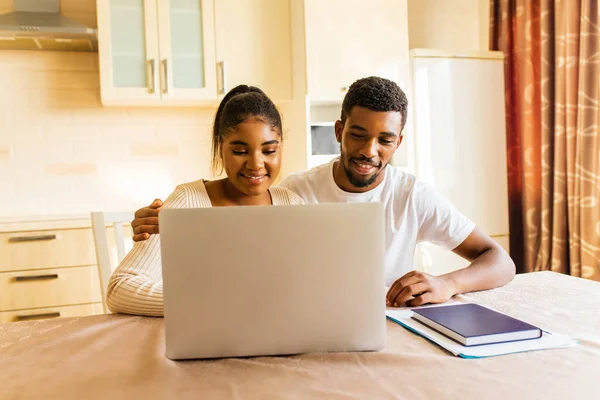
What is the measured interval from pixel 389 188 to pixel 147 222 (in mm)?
772

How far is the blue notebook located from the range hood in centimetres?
236

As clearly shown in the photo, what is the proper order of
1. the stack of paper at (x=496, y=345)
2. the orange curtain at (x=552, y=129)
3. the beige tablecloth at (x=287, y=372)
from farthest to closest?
the orange curtain at (x=552, y=129) → the stack of paper at (x=496, y=345) → the beige tablecloth at (x=287, y=372)

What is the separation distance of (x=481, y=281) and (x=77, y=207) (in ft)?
8.15

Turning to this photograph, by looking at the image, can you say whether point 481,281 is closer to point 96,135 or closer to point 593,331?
point 593,331

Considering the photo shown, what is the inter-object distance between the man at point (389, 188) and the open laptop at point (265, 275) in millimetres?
571

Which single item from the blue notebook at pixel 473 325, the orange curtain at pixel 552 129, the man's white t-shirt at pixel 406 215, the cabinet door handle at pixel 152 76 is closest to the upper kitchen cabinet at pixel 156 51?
the cabinet door handle at pixel 152 76

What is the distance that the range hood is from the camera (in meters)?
2.54

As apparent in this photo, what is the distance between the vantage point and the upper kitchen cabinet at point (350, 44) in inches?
109

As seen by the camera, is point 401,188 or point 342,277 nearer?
point 342,277

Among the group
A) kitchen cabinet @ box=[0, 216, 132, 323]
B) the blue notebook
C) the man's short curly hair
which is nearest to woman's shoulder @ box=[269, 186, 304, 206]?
the man's short curly hair

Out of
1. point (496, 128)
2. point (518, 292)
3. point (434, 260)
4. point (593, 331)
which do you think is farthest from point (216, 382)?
point (496, 128)

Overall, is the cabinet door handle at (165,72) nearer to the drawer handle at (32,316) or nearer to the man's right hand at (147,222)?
the drawer handle at (32,316)

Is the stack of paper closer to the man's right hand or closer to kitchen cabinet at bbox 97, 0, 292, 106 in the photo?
the man's right hand

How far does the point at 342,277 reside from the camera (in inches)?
29.0
